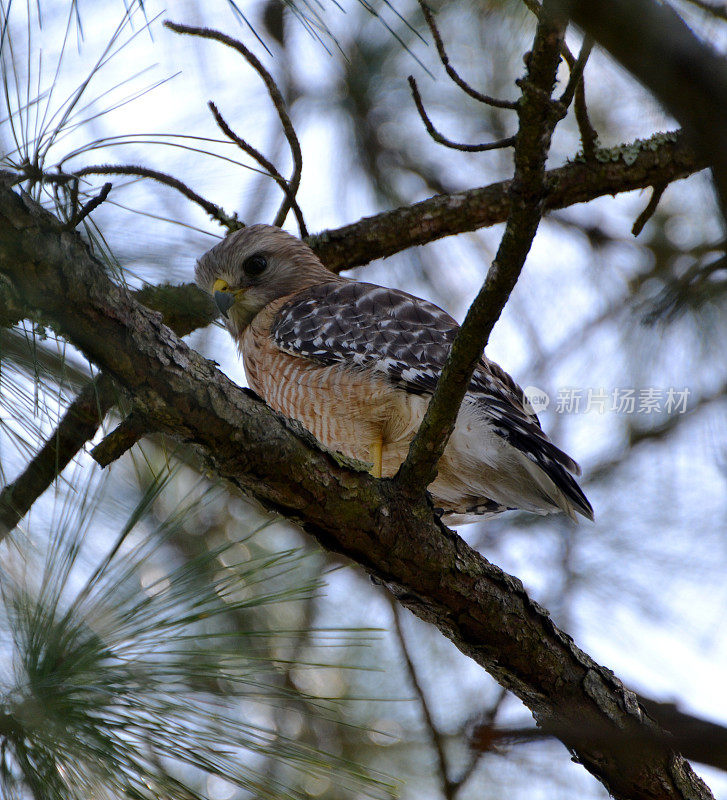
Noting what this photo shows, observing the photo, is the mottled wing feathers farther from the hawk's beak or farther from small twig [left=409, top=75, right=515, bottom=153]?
small twig [left=409, top=75, right=515, bottom=153]

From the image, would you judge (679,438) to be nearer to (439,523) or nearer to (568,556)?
(568,556)

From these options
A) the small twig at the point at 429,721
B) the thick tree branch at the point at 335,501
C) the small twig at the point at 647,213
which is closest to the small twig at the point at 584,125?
the small twig at the point at 647,213

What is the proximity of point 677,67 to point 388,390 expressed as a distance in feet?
9.17

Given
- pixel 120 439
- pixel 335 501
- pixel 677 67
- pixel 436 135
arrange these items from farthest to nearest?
pixel 436 135
pixel 335 501
pixel 120 439
pixel 677 67

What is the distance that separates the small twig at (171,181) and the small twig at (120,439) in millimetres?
799

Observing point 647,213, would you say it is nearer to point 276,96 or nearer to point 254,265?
point 276,96

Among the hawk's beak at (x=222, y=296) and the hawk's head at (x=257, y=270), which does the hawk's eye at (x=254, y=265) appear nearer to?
the hawk's head at (x=257, y=270)

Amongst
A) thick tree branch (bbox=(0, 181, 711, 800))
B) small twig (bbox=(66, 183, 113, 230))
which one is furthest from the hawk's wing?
small twig (bbox=(66, 183, 113, 230))

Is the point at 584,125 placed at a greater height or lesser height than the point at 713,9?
greater

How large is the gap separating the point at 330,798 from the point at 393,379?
7.04 ft

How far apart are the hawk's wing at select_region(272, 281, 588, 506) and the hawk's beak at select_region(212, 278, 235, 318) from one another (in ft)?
1.10

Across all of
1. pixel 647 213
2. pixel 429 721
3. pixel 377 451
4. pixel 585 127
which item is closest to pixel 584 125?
pixel 585 127

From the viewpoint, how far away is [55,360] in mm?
2611

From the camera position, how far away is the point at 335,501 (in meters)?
2.65
